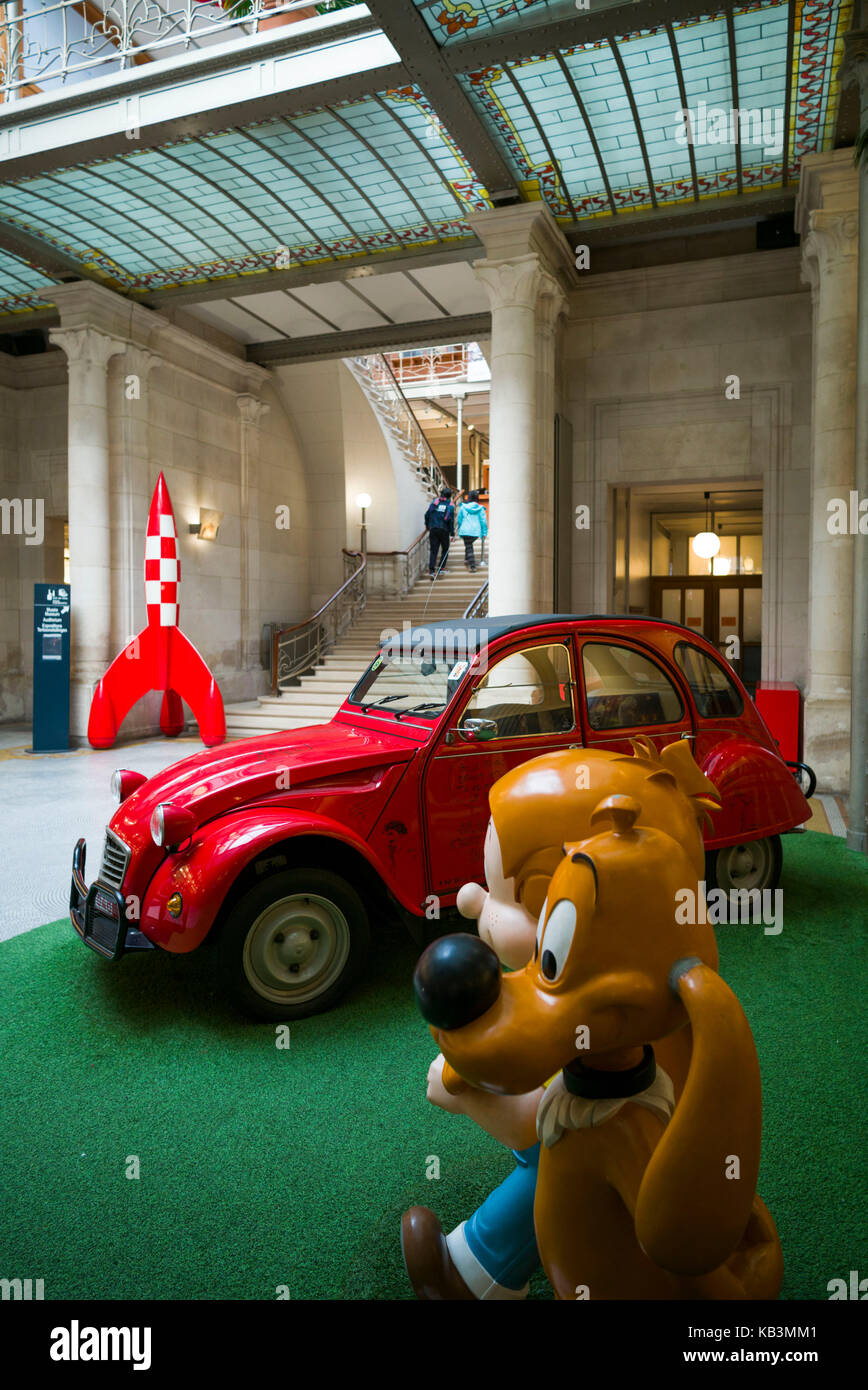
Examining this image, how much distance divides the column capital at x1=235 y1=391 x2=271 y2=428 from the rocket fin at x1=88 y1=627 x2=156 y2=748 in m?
5.50

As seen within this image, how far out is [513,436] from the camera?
924cm

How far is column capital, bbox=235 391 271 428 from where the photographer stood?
47.2 feet

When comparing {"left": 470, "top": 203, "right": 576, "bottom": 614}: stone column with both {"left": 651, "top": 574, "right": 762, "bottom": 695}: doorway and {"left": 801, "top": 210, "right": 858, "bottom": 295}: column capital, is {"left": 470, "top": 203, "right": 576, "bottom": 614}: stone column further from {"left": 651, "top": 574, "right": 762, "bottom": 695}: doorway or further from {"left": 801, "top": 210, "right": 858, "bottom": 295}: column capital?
{"left": 651, "top": 574, "right": 762, "bottom": 695}: doorway

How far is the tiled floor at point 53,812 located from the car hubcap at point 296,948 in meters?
1.84

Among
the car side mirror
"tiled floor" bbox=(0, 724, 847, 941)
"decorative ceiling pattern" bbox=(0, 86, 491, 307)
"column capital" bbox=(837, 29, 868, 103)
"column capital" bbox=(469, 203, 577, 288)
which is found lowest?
"tiled floor" bbox=(0, 724, 847, 941)

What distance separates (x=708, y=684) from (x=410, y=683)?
1675mm

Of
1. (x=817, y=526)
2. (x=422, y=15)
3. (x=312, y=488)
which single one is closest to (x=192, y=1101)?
(x=422, y=15)

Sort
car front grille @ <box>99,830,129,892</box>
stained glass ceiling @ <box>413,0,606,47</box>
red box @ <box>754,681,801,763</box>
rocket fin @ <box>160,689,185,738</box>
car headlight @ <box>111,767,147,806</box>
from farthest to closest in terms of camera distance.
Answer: rocket fin @ <box>160,689,185,738</box> → red box @ <box>754,681,801,763</box> → stained glass ceiling @ <box>413,0,606,47</box> → car headlight @ <box>111,767,147,806</box> → car front grille @ <box>99,830,129,892</box>

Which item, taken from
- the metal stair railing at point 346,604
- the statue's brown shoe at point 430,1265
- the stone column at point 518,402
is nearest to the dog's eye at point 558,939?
the statue's brown shoe at point 430,1265

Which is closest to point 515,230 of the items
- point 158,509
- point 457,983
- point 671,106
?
point 671,106

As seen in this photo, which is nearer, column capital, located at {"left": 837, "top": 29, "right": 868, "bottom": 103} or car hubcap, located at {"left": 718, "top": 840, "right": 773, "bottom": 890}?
car hubcap, located at {"left": 718, "top": 840, "right": 773, "bottom": 890}

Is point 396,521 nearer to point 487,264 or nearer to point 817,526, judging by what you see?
point 487,264

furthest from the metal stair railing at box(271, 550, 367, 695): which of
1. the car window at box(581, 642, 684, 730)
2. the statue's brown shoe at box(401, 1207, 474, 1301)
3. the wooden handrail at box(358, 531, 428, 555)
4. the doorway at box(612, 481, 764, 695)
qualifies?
the statue's brown shoe at box(401, 1207, 474, 1301)

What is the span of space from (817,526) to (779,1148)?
24.6ft
